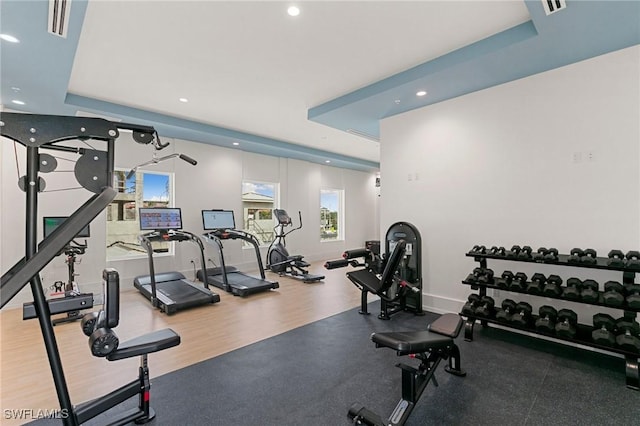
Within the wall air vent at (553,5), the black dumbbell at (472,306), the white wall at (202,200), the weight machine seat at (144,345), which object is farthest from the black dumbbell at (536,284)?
the white wall at (202,200)

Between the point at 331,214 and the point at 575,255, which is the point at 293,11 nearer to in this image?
the point at 575,255

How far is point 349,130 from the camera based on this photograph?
5.59 m

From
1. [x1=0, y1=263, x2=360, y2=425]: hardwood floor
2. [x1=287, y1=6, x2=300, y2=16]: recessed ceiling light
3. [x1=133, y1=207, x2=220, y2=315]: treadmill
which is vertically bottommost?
[x1=0, y1=263, x2=360, y2=425]: hardwood floor

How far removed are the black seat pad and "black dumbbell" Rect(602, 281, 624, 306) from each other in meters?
2.05

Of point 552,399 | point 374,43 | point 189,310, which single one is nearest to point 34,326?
point 189,310

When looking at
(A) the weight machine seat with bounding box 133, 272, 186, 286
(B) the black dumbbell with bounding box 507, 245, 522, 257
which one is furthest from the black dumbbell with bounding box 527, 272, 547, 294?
(A) the weight machine seat with bounding box 133, 272, 186, 286

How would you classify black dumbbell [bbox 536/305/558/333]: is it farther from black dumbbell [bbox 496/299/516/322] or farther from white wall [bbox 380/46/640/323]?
white wall [bbox 380/46/640/323]

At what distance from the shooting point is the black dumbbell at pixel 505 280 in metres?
3.19

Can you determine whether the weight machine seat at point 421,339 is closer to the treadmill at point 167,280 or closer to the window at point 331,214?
the treadmill at point 167,280

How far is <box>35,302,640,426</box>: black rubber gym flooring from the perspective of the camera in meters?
2.05

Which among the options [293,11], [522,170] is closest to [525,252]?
[522,170]

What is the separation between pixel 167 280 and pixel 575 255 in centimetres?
588

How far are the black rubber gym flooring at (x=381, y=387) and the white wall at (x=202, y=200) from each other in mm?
3310

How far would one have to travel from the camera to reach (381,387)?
238 centimetres
